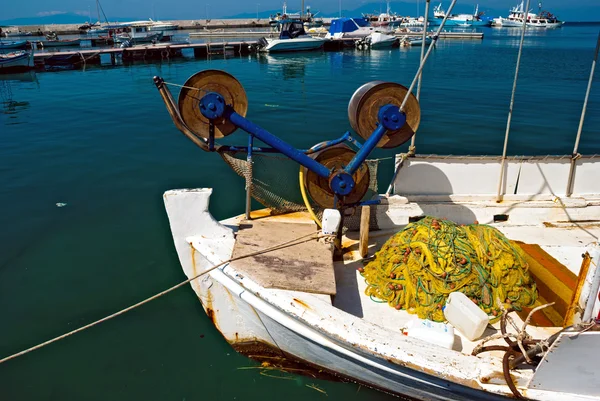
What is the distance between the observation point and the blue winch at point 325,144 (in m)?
5.44

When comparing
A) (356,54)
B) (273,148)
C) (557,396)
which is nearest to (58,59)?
(356,54)

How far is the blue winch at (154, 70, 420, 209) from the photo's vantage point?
5.44m

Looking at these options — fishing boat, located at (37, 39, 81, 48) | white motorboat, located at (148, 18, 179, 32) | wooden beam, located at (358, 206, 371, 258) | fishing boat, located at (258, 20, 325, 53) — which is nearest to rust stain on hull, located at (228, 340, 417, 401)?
wooden beam, located at (358, 206, 371, 258)

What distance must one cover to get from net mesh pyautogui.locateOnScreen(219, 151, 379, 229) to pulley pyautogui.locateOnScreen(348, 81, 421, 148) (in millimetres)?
570

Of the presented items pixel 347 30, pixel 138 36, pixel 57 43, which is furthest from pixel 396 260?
pixel 57 43

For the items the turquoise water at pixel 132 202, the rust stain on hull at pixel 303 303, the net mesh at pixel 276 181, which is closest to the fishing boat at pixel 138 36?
the turquoise water at pixel 132 202

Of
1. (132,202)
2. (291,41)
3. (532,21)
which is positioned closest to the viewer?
(132,202)

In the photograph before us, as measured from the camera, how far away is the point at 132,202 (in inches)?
425

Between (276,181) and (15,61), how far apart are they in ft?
130

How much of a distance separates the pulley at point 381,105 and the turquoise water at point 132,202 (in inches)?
126

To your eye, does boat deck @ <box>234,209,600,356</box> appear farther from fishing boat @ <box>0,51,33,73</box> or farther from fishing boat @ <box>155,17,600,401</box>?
fishing boat @ <box>0,51,33,73</box>

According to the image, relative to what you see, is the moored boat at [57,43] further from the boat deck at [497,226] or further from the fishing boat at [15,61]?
the boat deck at [497,226]

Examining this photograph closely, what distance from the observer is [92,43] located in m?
60.1

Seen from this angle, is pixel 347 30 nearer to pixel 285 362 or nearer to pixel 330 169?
pixel 330 169
